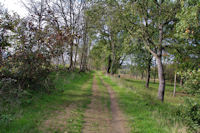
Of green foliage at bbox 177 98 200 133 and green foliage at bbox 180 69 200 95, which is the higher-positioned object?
green foliage at bbox 180 69 200 95

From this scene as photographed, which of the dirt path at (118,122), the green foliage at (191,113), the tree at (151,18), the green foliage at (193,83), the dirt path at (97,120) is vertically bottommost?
the dirt path at (118,122)

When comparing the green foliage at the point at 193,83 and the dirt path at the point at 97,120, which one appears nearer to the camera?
the dirt path at the point at 97,120

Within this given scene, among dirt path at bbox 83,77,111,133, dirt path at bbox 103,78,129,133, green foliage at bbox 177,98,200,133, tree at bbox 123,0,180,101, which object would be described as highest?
tree at bbox 123,0,180,101

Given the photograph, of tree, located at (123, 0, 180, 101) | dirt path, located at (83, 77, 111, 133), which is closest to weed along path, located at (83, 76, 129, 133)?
dirt path, located at (83, 77, 111, 133)

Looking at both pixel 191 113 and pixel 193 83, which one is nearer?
pixel 193 83

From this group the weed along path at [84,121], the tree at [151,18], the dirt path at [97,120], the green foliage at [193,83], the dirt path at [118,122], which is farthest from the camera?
the tree at [151,18]

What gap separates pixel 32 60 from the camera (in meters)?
8.47

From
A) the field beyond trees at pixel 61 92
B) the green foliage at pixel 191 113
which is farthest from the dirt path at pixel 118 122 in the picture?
the green foliage at pixel 191 113

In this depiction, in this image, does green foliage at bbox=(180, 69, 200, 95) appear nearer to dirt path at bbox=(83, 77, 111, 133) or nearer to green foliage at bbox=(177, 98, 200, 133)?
green foliage at bbox=(177, 98, 200, 133)

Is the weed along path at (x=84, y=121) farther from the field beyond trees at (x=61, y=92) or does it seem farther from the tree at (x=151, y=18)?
the tree at (x=151, y=18)

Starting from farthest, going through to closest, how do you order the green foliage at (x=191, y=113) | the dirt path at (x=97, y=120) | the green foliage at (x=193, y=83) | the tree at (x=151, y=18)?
the tree at (x=151, y=18) → the green foliage at (x=193, y=83) → the green foliage at (x=191, y=113) → the dirt path at (x=97, y=120)

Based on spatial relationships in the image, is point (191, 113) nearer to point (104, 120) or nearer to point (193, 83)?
point (193, 83)

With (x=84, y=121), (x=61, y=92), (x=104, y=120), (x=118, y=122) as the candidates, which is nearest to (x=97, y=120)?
(x=104, y=120)

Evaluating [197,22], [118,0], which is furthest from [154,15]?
[197,22]
